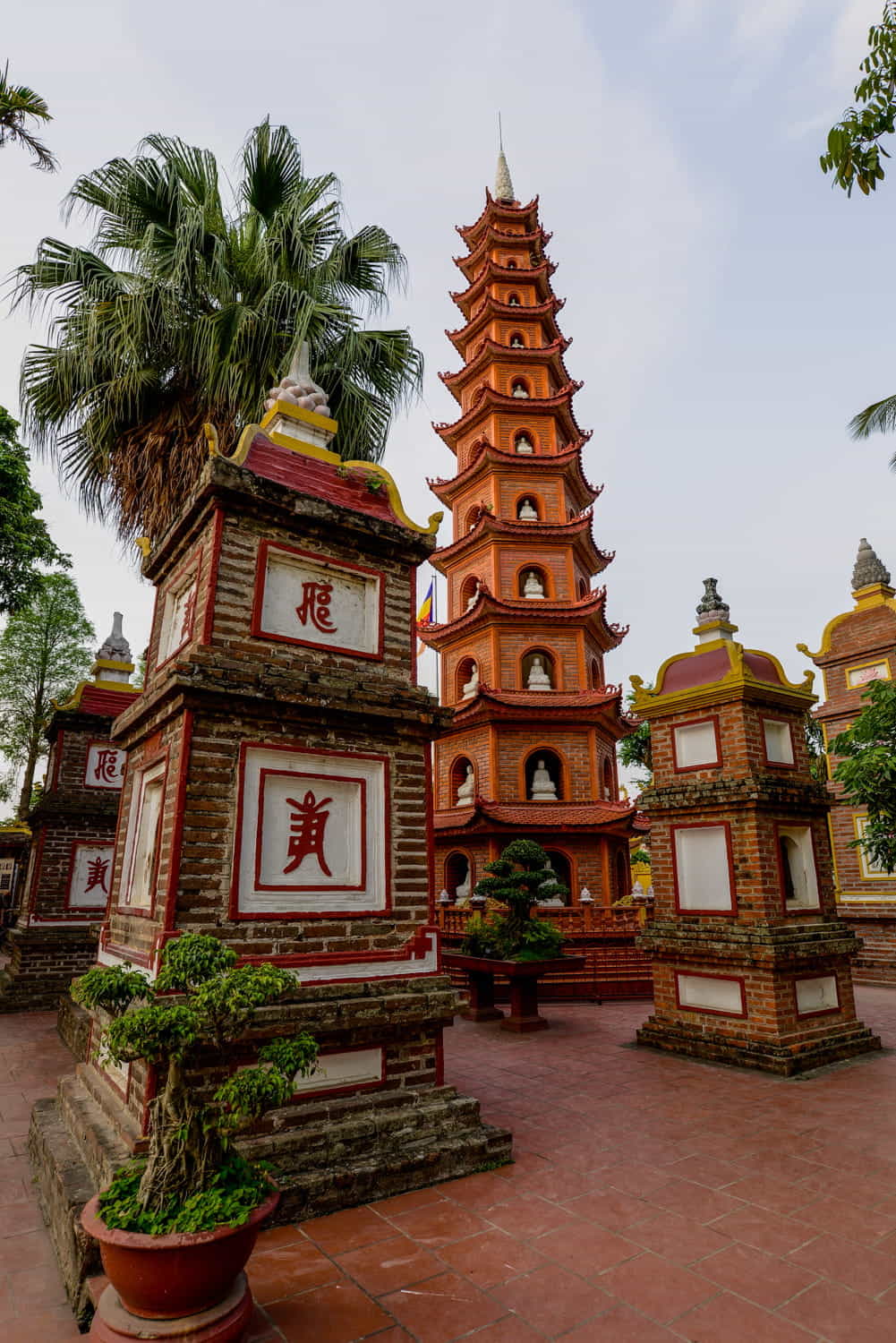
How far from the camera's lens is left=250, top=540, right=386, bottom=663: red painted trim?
507 cm

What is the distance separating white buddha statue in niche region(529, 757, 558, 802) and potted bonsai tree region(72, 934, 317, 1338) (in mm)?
13012

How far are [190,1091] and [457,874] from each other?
550 inches

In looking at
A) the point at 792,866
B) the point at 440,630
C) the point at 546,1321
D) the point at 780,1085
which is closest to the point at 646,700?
the point at 792,866

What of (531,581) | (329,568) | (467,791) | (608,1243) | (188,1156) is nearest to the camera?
(188,1156)

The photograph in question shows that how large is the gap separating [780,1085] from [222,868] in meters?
5.90

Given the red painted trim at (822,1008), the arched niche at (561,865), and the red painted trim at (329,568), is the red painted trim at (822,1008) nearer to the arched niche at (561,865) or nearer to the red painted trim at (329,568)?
the red painted trim at (329,568)

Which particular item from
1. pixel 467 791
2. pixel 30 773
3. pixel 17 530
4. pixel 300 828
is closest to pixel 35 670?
pixel 30 773

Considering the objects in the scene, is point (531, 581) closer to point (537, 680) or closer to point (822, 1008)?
point (537, 680)

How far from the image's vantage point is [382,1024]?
15.3 ft

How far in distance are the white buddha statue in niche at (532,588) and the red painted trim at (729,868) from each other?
9888 millimetres

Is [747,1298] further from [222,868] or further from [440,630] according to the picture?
[440,630]

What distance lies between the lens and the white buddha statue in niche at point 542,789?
53.2 feet

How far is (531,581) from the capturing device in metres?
18.1

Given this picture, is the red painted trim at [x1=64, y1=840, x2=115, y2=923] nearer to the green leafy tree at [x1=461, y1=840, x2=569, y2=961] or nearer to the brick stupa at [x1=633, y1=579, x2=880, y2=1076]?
the green leafy tree at [x1=461, y1=840, x2=569, y2=961]
